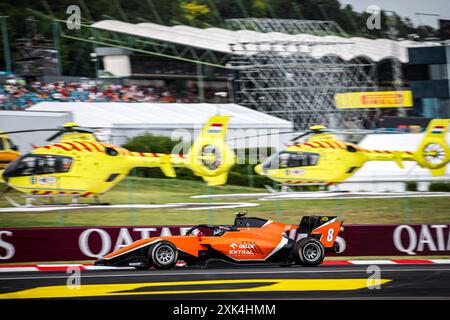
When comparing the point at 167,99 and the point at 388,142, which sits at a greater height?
the point at 167,99

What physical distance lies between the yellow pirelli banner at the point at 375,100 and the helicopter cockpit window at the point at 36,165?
470 inches

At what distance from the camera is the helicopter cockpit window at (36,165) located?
59.6ft

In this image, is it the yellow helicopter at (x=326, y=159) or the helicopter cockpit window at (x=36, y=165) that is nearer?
the helicopter cockpit window at (x=36, y=165)

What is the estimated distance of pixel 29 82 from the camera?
2333 cm

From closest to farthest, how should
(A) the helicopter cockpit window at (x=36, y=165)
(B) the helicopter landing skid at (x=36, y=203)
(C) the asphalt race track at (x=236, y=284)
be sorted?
(C) the asphalt race track at (x=236, y=284) → (B) the helicopter landing skid at (x=36, y=203) → (A) the helicopter cockpit window at (x=36, y=165)

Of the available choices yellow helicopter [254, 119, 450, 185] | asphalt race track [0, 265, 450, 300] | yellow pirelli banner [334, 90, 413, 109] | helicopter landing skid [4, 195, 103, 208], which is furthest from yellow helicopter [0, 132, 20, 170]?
yellow pirelli banner [334, 90, 413, 109]

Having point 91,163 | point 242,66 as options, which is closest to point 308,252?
point 91,163

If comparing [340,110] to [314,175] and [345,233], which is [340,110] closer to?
[314,175]

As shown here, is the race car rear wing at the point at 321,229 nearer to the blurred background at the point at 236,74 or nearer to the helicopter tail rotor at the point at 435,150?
the blurred background at the point at 236,74

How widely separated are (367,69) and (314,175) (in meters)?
8.37

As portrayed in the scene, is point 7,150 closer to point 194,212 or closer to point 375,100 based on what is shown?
point 194,212

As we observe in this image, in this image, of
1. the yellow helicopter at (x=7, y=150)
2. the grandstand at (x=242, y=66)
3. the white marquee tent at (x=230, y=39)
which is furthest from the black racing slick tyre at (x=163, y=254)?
the white marquee tent at (x=230, y=39)

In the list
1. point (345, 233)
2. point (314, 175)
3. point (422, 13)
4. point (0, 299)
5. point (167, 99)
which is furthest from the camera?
point (422, 13)
